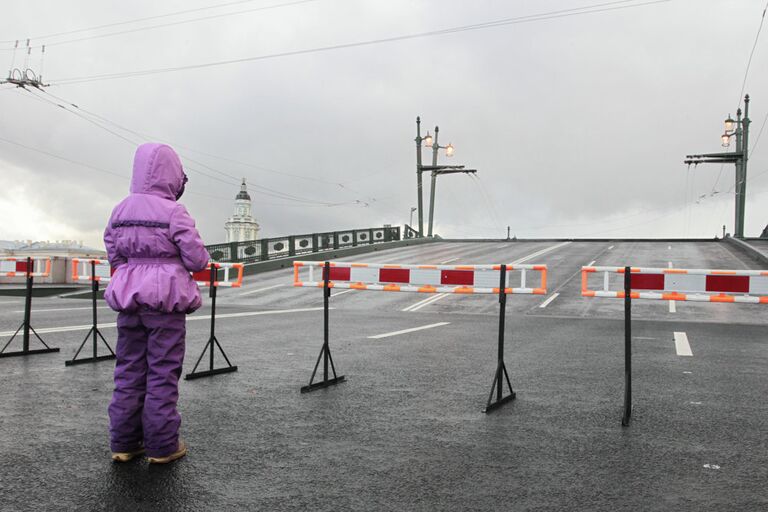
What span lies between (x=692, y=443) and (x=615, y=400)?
146cm

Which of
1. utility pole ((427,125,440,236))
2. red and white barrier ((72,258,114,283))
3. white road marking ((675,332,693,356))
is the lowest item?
white road marking ((675,332,693,356))

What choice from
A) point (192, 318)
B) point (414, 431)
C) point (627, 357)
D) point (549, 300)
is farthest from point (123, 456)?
point (549, 300)

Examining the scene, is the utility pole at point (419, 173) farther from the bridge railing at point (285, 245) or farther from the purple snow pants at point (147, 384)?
the purple snow pants at point (147, 384)

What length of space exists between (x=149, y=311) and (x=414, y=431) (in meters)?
Result: 2.26

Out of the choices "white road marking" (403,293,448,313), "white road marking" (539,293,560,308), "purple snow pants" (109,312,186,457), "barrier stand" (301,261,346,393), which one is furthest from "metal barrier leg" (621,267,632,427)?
"white road marking" (539,293,560,308)

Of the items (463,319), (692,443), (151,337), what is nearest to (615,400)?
(692,443)

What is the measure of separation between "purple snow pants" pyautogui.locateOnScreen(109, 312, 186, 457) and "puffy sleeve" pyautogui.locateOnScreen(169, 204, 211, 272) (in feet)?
1.31

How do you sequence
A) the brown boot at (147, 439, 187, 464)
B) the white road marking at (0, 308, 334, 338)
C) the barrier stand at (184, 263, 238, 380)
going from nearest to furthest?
1. the brown boot at (147, 439, 187, 464)
2. the barrier stand at (184, 263, 238, 380)
3. the white road marking at (0, 308, 334, 338)

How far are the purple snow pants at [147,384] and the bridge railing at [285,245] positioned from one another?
21.0 meters

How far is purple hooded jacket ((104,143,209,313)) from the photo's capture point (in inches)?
168

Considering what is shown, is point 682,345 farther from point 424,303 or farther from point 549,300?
point 424,303

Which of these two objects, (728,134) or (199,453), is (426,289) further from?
(728,134)

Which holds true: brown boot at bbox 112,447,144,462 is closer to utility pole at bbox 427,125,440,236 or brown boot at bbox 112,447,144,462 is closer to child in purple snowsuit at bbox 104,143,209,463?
child in purple snowsuit at bbox 104,143,209,463

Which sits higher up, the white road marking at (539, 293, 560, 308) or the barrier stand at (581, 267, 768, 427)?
the barrier stand at (581, 267, 768, 427)
